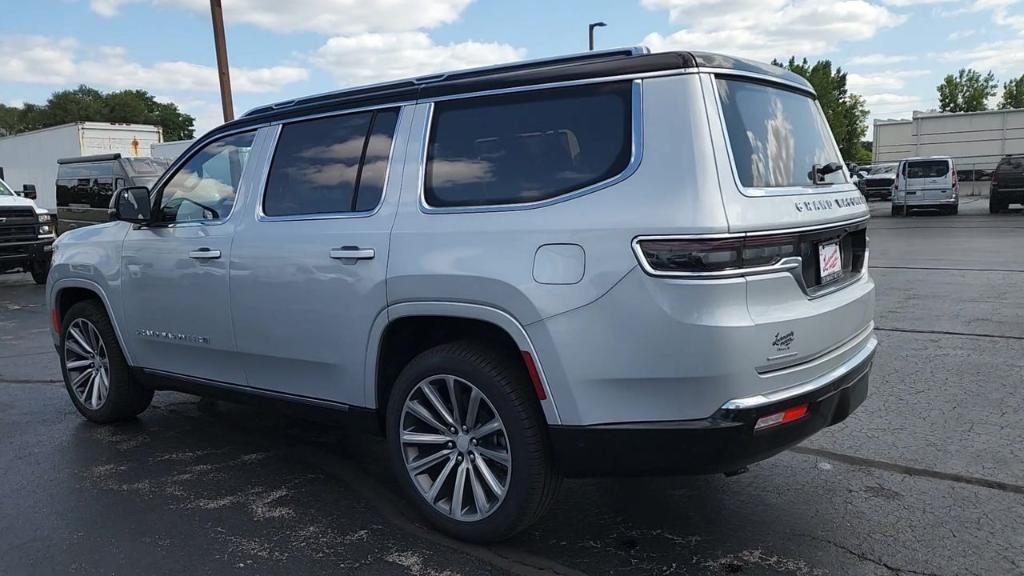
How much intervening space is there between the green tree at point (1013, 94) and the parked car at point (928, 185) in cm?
5444

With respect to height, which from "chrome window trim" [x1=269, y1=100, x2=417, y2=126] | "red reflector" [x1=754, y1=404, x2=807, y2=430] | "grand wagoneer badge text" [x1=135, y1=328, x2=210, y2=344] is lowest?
"red reflector" [x1=754, y1=404, x2=807, y2=430]

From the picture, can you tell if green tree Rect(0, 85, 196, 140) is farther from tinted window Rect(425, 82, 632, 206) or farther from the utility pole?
tinted window Rect(425, 82, 632, 206)

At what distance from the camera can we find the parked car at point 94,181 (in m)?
15.4

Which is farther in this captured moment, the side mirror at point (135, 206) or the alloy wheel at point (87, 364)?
the alloy wheel at point (87, 364)

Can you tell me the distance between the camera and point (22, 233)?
13836 millimetres

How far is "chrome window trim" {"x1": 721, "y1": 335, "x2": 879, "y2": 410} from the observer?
2732mm

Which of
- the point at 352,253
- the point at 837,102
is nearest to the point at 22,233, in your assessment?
the point at 352,253

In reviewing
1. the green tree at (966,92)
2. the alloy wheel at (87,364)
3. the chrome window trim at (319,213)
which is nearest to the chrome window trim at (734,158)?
the chrome window trim at (319,213)

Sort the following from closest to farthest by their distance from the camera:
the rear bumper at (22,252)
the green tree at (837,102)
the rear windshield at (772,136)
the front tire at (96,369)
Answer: the rear windshield at (772,136), the front tire at (96,369), the rear bumper at (22,252), the green tree at (837,102)

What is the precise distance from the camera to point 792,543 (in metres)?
3.29

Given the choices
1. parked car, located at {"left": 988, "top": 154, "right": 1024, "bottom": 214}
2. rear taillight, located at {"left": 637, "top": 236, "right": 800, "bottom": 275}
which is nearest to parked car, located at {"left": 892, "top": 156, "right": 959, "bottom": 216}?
parked car, located at {"left": 988, "top": 154, "right": 1024, "bottom": 214}

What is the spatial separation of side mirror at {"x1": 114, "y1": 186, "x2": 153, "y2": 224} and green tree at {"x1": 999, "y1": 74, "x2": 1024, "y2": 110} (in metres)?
78.6

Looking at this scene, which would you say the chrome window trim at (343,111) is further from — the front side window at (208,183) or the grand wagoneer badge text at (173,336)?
Answer: the grand wagoneer badge text at (173,336)

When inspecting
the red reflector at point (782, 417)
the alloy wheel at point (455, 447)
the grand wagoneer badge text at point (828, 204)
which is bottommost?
the alloy wheel at point (455, 447)
